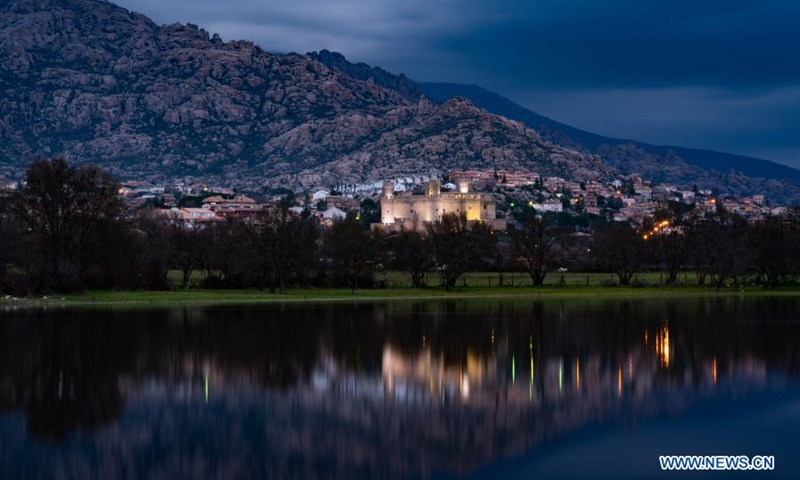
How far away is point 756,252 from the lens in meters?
85.7

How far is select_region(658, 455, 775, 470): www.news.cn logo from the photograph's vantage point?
18.6 m

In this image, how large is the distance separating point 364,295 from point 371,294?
1.27m

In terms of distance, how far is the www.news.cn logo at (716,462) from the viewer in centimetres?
1858

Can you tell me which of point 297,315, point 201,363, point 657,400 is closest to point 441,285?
point 297,315

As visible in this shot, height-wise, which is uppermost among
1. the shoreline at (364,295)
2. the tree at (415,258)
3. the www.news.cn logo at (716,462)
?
the tree at (415,258)

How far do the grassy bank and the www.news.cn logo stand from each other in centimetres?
4731

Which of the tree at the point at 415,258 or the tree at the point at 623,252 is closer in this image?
the tree at the point at 415,258

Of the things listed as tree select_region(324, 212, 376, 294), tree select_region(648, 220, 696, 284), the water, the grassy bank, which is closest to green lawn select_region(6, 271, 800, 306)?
the grassy bank

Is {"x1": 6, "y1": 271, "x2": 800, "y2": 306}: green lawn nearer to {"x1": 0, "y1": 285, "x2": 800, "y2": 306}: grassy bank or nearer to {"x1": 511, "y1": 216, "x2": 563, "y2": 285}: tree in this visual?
{"x1": 0, "y1": 285, "x2": 800, "y2": 306}: grassy bank

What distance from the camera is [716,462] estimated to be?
1895 centimetres

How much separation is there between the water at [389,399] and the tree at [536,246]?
40.4m

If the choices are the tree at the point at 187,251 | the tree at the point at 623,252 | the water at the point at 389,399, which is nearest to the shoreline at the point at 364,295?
the tree at the point at 623,252

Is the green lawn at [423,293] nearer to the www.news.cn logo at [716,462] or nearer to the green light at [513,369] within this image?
the green light at [513,369]

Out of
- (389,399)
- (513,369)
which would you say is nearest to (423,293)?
(513,369)
